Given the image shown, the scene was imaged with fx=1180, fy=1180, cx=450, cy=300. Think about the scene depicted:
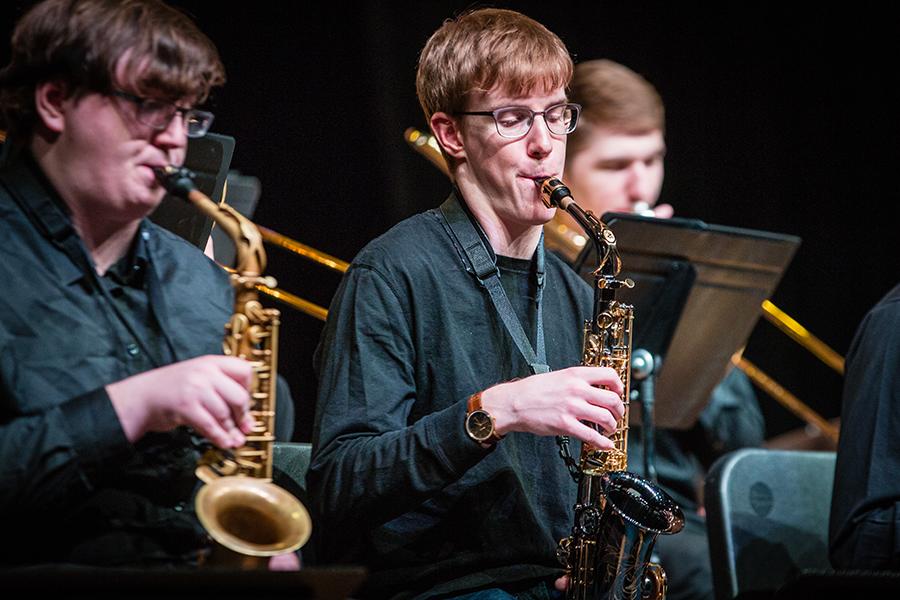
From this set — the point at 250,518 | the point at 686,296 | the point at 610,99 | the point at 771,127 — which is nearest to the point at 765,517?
the point at 686,296

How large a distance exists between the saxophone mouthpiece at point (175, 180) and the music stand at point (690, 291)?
5.00 feet

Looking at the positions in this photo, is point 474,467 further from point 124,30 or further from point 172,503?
point 124,30

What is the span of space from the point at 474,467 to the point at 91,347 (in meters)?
0.87

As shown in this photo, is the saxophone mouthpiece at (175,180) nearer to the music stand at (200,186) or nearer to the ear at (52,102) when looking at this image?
the ear at (52,102)

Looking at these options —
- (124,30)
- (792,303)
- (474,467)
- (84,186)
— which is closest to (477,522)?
(474,467)

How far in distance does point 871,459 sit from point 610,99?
2.01 metres

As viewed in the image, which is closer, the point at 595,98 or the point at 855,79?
the point at 595,98

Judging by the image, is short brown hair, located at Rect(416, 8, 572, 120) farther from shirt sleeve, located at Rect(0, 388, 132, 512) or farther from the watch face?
shirt sleeve, located at Rect(0, 388, 132, 512)

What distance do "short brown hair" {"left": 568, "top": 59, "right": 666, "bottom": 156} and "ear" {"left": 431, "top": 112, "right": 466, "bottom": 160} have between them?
176cm

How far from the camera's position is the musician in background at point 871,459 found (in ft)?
9.12

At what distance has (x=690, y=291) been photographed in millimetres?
3574

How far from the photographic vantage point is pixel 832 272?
632 cm

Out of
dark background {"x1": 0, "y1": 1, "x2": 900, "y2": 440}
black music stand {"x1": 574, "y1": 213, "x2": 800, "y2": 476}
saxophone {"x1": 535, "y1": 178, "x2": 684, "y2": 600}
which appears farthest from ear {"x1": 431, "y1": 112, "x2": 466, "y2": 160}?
dark background {"x1": 0, "y1": 1, "x2": 900, "y2": 440}

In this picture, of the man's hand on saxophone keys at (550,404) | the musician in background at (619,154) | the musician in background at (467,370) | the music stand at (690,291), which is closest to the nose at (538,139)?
the musician in background at (467,370)
